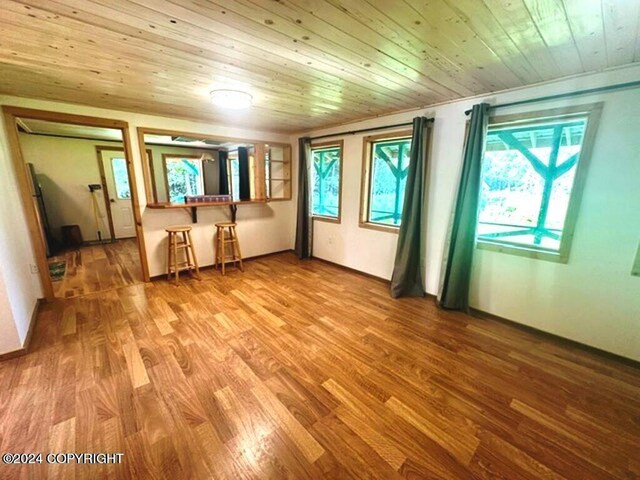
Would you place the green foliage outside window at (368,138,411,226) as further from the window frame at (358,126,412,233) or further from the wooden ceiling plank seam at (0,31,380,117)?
the wooden ceiling plank seam at (0,31,380,117)

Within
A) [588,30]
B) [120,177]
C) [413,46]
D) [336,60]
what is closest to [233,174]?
[120,177]

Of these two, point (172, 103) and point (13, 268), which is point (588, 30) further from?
point (13, 268)

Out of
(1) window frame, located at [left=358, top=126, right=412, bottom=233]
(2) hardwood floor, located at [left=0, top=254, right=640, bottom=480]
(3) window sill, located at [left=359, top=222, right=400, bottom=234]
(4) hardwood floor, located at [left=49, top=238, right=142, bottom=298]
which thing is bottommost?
(2) hardwood floor, located at [left=0, top=254, right=640, bottom=480]

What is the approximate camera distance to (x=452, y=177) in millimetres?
2779

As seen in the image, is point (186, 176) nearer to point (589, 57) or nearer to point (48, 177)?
point (48, 177)

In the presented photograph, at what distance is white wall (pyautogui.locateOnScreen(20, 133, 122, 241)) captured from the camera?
15.9 feet

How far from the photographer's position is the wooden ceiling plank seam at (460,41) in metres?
1.22

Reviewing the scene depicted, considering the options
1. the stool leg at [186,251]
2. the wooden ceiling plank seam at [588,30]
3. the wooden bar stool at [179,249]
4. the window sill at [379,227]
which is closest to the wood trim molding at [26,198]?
the wooden bar stool at [179,249]

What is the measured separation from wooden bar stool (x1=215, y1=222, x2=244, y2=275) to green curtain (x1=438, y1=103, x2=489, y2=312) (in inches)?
119

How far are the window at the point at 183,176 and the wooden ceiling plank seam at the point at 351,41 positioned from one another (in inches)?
242

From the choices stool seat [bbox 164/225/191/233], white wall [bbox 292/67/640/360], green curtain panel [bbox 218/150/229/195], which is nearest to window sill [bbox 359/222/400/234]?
white wall [bbox 292/67/640/360]

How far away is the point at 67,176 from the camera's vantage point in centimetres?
514

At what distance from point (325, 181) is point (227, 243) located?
6.66ft

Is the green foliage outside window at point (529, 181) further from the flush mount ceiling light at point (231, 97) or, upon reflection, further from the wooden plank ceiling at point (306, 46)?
the flush mount ceiling light at point (231, 97)
